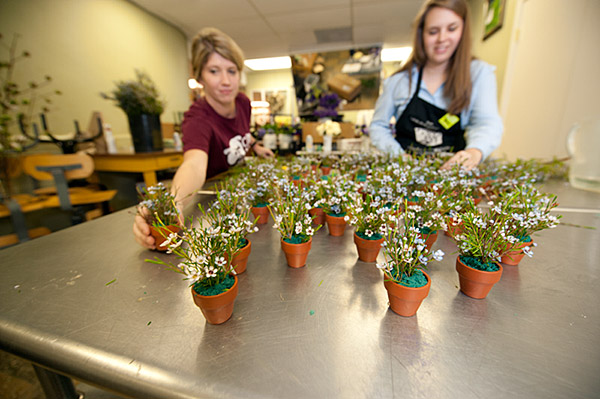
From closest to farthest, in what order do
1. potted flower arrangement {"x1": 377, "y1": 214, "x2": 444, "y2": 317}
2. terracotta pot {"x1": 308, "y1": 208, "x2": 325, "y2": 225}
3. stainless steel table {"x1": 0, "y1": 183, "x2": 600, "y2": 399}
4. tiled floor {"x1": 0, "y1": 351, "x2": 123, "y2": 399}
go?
stainless steel table {"x1": 0, "y1": 183, "x2": 600, "y2": 399} < potted flower arrangement {"x1": 377, "y1": 214, "x2": 444, "y2": 317} < terracotta pot {"x1": 308, "y1": 208, "x2": 325, "y2": 225} < tiled floor {"x1": 0, "y1": 351, "x2": 123, "y2": 399}

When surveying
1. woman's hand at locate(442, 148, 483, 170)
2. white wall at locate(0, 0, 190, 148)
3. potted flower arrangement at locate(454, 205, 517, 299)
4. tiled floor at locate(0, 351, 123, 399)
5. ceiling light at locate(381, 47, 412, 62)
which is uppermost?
ceiling light at locate(381, 47, 412, 62)

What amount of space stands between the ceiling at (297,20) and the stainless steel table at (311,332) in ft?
15.0

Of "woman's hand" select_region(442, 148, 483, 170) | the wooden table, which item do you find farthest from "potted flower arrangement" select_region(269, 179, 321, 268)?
the wooden table

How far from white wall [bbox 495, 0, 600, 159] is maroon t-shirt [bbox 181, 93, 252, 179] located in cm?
269

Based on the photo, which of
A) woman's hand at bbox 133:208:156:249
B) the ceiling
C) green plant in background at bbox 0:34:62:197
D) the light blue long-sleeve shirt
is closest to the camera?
woman's hand at bbox 133:208:156:249

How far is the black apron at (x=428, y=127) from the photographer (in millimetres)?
1720

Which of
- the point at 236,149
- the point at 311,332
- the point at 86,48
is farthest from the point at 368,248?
the point at 86,48

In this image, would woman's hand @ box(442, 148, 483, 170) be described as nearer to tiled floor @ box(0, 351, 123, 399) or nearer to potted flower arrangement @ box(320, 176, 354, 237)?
potted flower arrangement @ box(320, 176, 354, 237)

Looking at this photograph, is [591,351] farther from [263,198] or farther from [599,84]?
[599,84]

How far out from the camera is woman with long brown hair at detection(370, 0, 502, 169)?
1460 mm

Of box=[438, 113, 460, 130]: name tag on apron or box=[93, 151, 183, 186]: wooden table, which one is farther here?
box=[93, 151, 183, 186]: wooden table

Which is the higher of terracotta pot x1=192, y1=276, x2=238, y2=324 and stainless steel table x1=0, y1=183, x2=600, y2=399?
terracotta pot x1=192, y1=276, x2=238, y2=324

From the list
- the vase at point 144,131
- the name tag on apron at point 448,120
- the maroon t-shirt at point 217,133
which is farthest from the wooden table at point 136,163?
the name tag on apron at point 448,120

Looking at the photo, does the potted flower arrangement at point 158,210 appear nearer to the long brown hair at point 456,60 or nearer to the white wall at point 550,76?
the long brown hair at point 456,60
